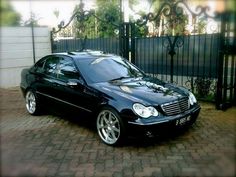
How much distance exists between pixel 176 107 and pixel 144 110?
62cm

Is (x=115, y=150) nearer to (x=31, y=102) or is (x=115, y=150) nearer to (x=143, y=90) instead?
(x=143, y=90)

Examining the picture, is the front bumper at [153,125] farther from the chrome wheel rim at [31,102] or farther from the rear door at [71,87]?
the chrome wheel rim at [31,102]

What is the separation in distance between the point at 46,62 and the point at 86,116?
6.87 ft

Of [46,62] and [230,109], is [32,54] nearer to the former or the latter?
[46,62]

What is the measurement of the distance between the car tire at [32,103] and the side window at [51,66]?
0.73 meters

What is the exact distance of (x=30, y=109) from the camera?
23.5 ft

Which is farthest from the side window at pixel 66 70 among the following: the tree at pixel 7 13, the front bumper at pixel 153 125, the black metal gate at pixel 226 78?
the tree at pixel 7 13

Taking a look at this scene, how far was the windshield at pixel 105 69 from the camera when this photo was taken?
18.4ft

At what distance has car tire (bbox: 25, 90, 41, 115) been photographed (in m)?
6.86

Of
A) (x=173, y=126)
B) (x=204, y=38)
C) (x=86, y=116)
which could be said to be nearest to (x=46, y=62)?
(x=86, y=116)

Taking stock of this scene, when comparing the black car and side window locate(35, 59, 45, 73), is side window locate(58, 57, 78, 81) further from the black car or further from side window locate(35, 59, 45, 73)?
side window locate(35, 59, 45, 73)

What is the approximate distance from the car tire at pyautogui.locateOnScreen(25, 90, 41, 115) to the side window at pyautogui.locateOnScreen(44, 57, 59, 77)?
727 mm

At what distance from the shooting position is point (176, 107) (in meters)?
4.87

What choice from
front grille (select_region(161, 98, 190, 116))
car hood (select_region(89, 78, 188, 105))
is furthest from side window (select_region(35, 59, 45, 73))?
front grille (select_region(161, 98, 190, 116))
